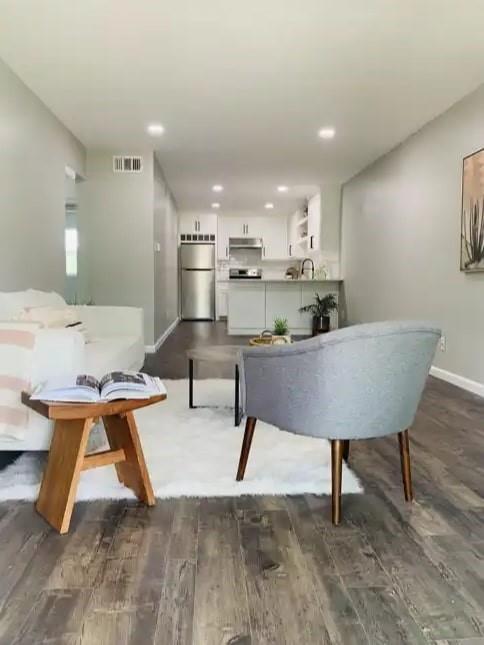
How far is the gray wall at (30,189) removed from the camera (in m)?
3.59

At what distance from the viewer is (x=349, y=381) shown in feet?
5.82

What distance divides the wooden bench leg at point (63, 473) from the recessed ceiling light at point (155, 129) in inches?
147

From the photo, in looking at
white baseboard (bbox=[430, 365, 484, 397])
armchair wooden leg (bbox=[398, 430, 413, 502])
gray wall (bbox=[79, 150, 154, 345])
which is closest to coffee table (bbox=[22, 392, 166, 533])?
armchair wooden leg (bbox=[398, 430, 413, 502])

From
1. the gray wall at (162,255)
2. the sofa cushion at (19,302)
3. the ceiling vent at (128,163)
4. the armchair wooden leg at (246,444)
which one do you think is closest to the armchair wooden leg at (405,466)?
the armchair wooden leg at (246,444)

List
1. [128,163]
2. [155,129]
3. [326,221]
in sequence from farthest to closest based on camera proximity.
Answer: [326,221]
[128,163]
[155,129]

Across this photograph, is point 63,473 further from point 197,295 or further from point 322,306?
point 197,295

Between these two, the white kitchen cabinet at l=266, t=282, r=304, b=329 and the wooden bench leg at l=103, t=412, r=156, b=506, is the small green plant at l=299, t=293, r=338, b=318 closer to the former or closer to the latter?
the white kitchen cabinet at l=266, t=282, r=304, b=329

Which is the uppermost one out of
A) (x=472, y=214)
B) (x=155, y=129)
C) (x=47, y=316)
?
(x=155, y=129)

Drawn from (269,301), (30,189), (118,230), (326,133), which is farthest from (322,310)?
(30,189)

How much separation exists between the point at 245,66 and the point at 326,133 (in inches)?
70.0

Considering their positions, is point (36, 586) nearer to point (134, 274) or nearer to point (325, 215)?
point (134, 274)

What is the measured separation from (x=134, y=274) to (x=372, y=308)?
3017 millimetres

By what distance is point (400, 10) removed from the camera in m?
2.82

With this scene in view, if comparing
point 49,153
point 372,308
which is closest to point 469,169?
point 372,308
